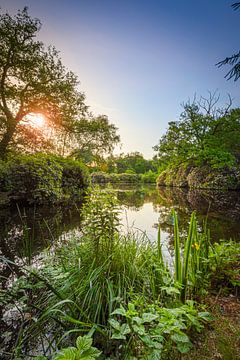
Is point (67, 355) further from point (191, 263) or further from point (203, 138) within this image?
point (203, 138)

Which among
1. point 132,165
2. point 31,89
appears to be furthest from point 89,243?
point 132,165

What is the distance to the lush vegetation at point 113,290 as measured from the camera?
3.93ft

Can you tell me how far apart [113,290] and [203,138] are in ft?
63.7

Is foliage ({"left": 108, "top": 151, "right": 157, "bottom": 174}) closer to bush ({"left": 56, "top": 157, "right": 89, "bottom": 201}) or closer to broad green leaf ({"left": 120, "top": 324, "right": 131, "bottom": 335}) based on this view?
bush ({"left": 56, "top": 157, "right": 89, "bottom": 201})

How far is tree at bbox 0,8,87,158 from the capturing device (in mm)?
7906

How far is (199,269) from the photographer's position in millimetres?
1882

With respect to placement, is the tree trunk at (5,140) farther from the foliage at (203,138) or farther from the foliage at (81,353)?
the foliage at (203,138)

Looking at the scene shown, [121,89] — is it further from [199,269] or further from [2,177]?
[199,269]

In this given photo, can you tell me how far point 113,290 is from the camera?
5.10ft

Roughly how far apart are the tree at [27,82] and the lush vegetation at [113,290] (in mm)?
7266

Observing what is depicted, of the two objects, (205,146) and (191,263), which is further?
(205,146)

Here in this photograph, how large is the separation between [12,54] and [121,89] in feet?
16.1

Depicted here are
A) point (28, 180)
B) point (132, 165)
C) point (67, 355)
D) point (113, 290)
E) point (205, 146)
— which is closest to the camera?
point (67, 355)

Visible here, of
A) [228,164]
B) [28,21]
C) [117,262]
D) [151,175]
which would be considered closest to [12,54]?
[28,21]
